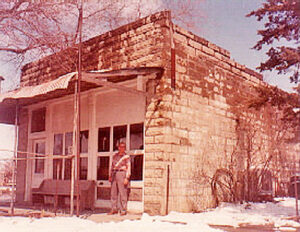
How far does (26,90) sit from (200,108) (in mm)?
4750

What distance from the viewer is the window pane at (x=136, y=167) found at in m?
9.98

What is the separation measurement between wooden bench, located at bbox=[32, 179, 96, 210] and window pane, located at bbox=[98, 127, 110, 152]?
3.37 feet

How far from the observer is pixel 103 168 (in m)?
11.2

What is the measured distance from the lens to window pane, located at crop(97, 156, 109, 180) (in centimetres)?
1110

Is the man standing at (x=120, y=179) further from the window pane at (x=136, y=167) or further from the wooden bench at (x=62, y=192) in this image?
the wooden bench at (x=62, y=192)

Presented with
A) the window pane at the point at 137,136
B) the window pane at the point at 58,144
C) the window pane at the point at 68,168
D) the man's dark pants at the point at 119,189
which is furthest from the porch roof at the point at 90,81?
the window pane at the point at 68,168

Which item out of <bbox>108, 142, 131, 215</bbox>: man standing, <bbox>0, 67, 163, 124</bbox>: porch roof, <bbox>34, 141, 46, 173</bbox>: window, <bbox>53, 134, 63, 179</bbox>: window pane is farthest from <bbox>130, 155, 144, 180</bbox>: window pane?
<bbox>34, 141, 46, 173</bbox>: window

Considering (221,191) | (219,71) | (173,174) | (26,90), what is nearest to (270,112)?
(219,71)

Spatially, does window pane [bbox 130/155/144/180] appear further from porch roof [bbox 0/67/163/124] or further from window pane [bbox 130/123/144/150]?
porch roof [bbox 0/67/163/124]

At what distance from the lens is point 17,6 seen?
1394 cm

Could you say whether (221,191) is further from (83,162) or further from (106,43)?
(106,43)

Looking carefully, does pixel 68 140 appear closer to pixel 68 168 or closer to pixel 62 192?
pixel 68 168

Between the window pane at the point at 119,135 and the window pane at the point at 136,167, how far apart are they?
2.25ft

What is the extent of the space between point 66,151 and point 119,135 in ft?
8.59
